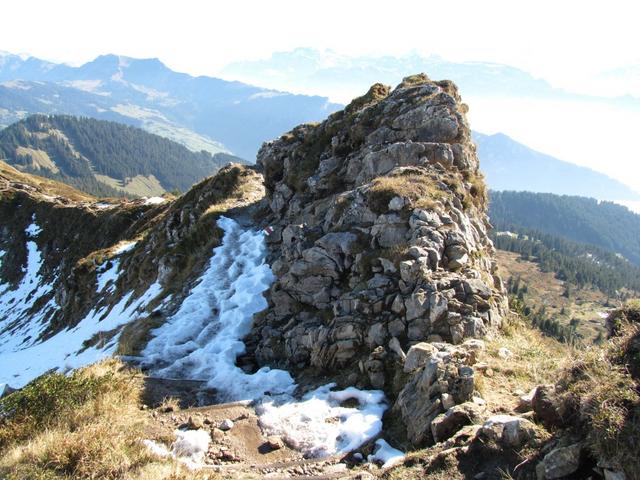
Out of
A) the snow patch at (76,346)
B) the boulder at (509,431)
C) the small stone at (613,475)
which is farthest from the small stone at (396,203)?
the snow patch at (76,346)

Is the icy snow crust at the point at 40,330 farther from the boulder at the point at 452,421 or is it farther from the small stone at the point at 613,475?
the small stone at the point at 613,475

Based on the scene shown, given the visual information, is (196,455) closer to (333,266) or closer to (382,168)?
(333,266)

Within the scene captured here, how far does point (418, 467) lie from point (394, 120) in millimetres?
26014

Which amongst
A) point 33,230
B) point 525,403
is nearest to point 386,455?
point 525,403

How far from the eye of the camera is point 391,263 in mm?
17891

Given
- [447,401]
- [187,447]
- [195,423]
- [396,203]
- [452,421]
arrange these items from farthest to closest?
1. [396,203]
2. [195,423]
3. [187,447]
4. [447,401]
5. [452,421]

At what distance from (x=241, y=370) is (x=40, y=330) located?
53.0 m

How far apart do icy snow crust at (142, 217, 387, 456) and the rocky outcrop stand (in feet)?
3.87

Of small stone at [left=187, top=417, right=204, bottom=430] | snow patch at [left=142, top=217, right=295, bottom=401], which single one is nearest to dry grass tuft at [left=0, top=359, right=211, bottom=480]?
small stone at [left=187, top=417, right=204, bottom=430]

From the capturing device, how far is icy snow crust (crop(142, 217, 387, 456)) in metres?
12.8

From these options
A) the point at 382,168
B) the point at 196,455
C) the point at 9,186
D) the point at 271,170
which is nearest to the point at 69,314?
the point at 271,170

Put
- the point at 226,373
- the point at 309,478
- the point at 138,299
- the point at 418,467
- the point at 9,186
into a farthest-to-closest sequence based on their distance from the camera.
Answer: the point at 9,186
the point at 138,299
the point at 226,373
the point at 309,478
the point at 418,467

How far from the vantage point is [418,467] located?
9.83 metres

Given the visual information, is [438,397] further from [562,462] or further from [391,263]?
[391,263]
